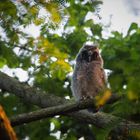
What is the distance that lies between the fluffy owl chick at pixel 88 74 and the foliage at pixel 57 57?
310 mm

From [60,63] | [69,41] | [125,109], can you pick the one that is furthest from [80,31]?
[125,109]

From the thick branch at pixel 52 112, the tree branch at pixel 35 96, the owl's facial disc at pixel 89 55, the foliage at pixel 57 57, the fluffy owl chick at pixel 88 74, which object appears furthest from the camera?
the owl's facial disc at pixel 89 55

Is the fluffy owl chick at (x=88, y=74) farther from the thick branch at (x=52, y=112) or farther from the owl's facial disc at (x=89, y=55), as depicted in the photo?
the thick branch at (x=52, y=112)

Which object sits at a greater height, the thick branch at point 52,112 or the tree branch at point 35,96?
the tree branch at point 35,96

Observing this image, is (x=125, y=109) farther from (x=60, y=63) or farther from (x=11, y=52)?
(x=11, y=52)

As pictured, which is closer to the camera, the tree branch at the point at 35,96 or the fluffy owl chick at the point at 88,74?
the tree branch at the point at 35,96

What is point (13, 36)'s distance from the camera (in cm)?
476

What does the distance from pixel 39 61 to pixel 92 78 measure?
130 inches

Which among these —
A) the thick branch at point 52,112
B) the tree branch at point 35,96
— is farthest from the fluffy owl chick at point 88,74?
the thick branch at point 52,112

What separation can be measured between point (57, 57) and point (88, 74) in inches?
134

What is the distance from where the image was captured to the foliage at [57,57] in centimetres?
296

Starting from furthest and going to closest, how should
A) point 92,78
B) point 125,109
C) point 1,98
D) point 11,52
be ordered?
point 1,98
point 92,78
point 11,52
point 125,109

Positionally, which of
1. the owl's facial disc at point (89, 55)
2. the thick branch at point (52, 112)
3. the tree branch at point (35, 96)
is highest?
the owl's facial disc at point (89, 55)

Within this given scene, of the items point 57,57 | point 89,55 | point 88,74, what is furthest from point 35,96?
point 57,57
